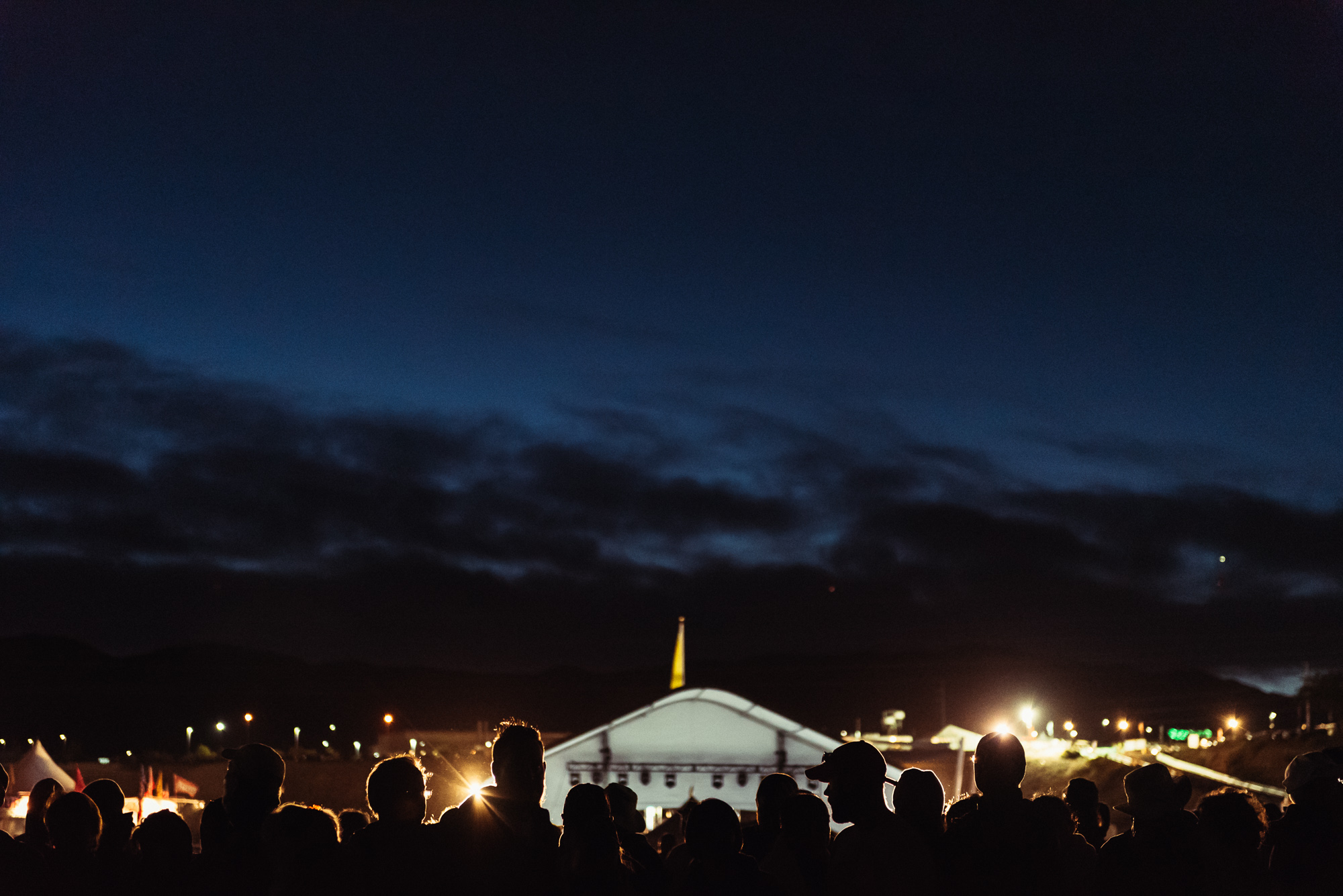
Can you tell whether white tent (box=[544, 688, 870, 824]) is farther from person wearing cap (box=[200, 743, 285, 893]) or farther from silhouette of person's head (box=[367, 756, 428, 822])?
silhouette of person's head (box=[367, 756, 428, 822])

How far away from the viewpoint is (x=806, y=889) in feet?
14.8

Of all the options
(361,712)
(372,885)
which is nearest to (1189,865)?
(372,885)

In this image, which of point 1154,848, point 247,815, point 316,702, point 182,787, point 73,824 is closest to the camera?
point 247,815

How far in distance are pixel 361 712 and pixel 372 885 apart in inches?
6549

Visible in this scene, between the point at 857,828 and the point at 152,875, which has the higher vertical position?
the point at 857,828

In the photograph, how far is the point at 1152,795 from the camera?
4949mm

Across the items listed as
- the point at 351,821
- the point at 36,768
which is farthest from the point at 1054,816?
the point at 36,768

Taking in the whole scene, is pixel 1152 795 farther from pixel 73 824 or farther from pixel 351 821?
pixel 73 824

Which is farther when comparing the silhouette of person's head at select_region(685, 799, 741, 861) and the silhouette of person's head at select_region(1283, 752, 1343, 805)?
the silhouette of person's head at select_region(1283, 752, 1343, 805)

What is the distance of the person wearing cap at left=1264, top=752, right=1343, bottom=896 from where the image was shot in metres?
5.14

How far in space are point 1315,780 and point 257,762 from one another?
475cm

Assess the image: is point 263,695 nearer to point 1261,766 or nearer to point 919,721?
point 919,721

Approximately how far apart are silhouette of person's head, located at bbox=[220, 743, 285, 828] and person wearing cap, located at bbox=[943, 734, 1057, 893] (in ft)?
8.83

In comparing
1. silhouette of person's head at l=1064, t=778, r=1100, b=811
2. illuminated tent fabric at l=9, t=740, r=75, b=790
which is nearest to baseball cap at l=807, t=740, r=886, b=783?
silhouette of person's head at l=1064, t=778, r=1100, b=811
